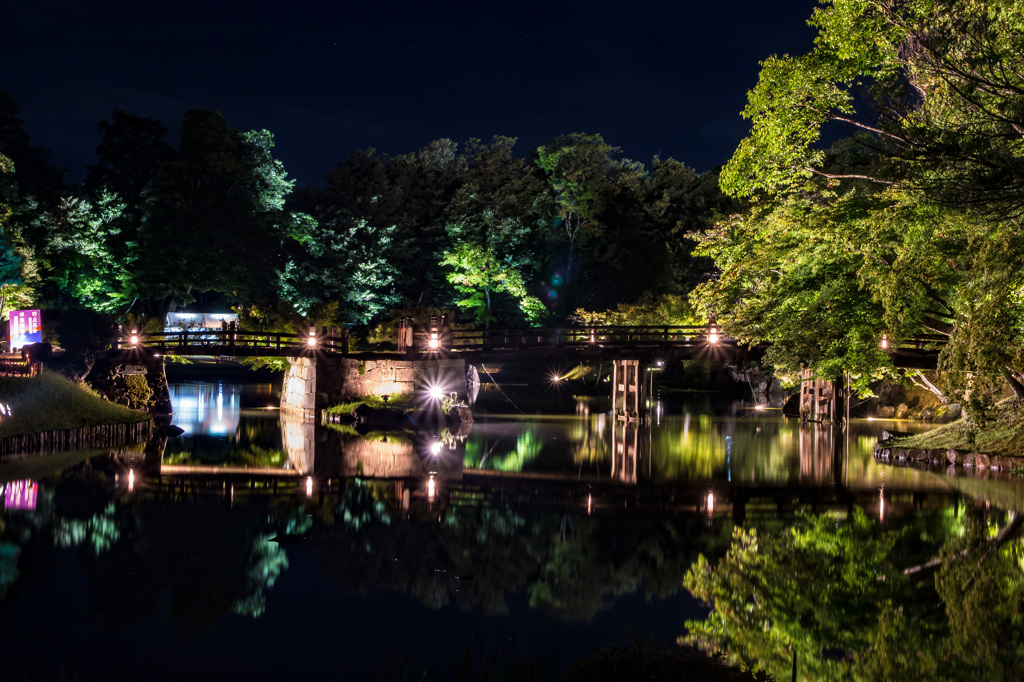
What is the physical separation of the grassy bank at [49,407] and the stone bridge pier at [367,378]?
300 inches

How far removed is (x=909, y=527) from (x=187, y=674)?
11572 mm

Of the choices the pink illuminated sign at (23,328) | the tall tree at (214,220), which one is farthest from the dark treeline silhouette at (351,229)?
the pink illuminated sign at (23,328)

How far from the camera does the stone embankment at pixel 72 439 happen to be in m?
21.0

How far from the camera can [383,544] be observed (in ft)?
42.8

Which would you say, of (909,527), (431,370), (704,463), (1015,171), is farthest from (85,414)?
(1015,171)

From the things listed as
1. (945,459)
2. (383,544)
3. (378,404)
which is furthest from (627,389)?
(383,544)

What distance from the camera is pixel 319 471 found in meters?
20.5

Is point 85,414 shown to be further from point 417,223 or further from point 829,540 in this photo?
point 417,223

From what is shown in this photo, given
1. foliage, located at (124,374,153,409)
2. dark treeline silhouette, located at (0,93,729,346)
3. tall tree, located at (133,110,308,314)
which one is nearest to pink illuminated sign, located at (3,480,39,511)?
foliage, located at (124,374,153,409)

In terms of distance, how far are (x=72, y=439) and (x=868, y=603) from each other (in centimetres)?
2095

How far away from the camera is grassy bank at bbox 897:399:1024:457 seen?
829 inches

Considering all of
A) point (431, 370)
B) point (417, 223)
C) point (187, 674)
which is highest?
point (417, 223)

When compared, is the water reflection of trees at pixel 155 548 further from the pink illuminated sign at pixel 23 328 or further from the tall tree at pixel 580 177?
the tall tree at pixel 580 177

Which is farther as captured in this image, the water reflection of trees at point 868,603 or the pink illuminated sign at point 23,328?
the pink illuminated sign at point 23,328
